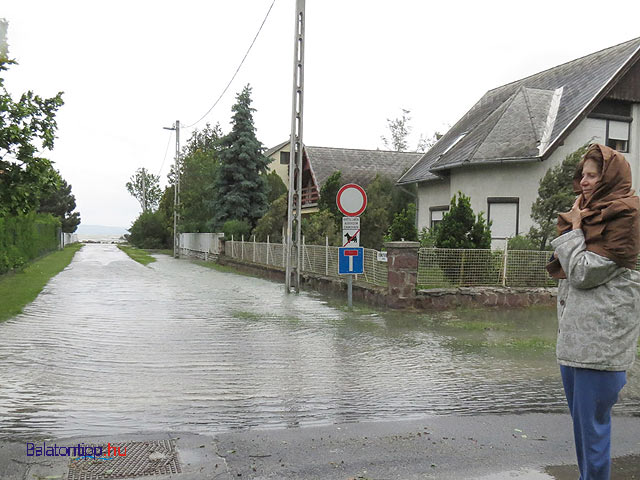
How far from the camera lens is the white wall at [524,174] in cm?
2008

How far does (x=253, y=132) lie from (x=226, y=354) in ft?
104

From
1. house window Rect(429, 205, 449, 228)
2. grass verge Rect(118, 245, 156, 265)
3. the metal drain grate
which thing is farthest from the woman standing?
grass verge Rect(118, 245, 156, 265)

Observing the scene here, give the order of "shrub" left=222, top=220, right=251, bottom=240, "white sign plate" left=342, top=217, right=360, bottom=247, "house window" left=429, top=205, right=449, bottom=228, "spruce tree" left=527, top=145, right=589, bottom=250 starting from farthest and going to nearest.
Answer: "shrub" left=222, top=220, right=251, bottom=240, "house window" left=429, top=205, right=449, bottom=228, "spruce tree" left=527, top=145, right=589, bottom=250, "white sign plate" left=342, top=217, right=360, bottom=247

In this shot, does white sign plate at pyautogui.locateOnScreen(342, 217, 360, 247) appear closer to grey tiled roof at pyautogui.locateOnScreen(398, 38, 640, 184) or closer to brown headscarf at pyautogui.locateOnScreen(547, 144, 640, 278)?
grey tiled roof at pyautogui.locateOnScreen(398, 38, 640, 184)

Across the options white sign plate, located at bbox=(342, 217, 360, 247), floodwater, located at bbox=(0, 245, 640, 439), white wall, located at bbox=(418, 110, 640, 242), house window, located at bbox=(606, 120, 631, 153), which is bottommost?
floodwater, located at bbox=(0, 245, 640, 439)

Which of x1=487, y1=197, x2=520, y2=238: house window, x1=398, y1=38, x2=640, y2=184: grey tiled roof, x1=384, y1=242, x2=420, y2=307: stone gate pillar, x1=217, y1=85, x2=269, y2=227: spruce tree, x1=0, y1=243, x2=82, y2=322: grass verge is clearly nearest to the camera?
x1=0, y1=243, x2=82, y2=322: grass verge

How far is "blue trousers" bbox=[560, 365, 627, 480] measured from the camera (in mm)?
3285

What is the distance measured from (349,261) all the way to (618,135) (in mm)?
12782

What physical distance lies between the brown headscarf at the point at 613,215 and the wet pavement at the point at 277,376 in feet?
5.81

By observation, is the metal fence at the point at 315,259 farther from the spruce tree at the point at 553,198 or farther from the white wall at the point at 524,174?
the white wall at the point at 524,174

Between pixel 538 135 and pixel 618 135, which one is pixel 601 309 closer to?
pixel 538 135

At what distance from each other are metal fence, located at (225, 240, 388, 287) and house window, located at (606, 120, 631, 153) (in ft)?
34.7

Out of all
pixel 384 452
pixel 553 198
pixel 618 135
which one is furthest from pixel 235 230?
pixel 384 452

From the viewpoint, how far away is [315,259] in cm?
1805
